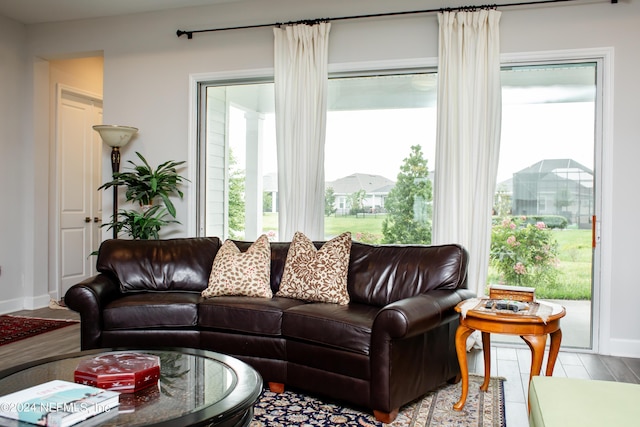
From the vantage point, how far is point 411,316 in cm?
270

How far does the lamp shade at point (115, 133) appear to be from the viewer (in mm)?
4906

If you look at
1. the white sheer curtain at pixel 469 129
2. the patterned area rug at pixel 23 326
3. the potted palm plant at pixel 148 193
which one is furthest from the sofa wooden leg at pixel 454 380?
the patterned area rug at pixel 23 326

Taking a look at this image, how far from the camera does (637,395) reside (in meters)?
1.80

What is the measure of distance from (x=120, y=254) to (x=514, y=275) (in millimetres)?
2939

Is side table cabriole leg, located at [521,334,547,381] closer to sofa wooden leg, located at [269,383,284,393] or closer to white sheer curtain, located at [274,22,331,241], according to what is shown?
sofa wooden leg, located at [269,383,284,393]

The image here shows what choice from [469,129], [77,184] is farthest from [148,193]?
[469,129]

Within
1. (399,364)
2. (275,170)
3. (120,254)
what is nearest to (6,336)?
(120,254)

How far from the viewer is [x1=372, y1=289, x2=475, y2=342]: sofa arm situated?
2.67 m

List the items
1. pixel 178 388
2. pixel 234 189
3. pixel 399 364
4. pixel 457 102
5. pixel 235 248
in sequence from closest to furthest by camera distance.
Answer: pixel 178 388
pixel 399 364
pixel 235 248
pixel 457 102
pixel 234 189

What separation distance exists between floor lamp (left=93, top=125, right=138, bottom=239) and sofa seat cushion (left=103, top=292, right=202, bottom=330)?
1.73m

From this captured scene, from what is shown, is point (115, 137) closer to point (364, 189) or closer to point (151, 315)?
point (151, 315)

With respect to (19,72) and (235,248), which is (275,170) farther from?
(19,72)

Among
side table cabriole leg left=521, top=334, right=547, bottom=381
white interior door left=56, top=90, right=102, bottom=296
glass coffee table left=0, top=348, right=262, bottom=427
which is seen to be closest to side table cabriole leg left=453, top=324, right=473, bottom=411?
side table cabriole leg left=521, top=334, right=547, bottom=381

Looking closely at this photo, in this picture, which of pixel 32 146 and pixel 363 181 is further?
pixel 32 146
